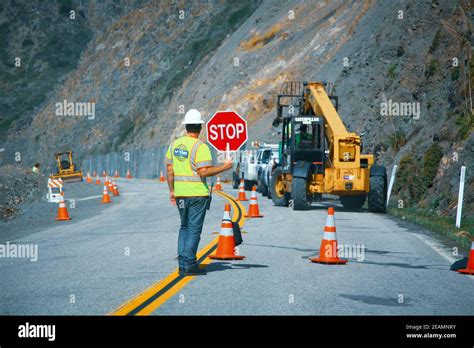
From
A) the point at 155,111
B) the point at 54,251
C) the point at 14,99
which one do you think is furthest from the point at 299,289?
the point at 14,99

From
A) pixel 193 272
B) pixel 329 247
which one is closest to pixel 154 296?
pixel 193 272

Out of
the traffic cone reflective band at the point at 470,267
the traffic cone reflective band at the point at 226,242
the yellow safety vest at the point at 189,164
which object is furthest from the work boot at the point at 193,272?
the traffic cone reflective band at the point at 470,267

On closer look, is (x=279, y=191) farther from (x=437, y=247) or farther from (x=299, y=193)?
(x=437, y=247)

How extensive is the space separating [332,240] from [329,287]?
2.43 metres

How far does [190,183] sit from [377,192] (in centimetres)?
1447

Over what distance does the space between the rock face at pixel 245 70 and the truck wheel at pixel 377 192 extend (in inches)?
55.6

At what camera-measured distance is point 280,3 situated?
241ft

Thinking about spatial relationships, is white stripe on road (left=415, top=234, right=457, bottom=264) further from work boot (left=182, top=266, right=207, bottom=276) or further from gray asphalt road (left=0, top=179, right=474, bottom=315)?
work boot (left=182, top=266, right=207, bottom=276)

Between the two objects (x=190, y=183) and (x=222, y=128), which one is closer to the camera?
(x=190, y=183)

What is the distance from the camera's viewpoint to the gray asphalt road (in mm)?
9227

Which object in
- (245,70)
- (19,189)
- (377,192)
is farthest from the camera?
(245,70)

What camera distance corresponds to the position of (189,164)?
11.3m

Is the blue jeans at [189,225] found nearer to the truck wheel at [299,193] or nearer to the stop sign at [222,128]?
the truck wheel at [299,193]
